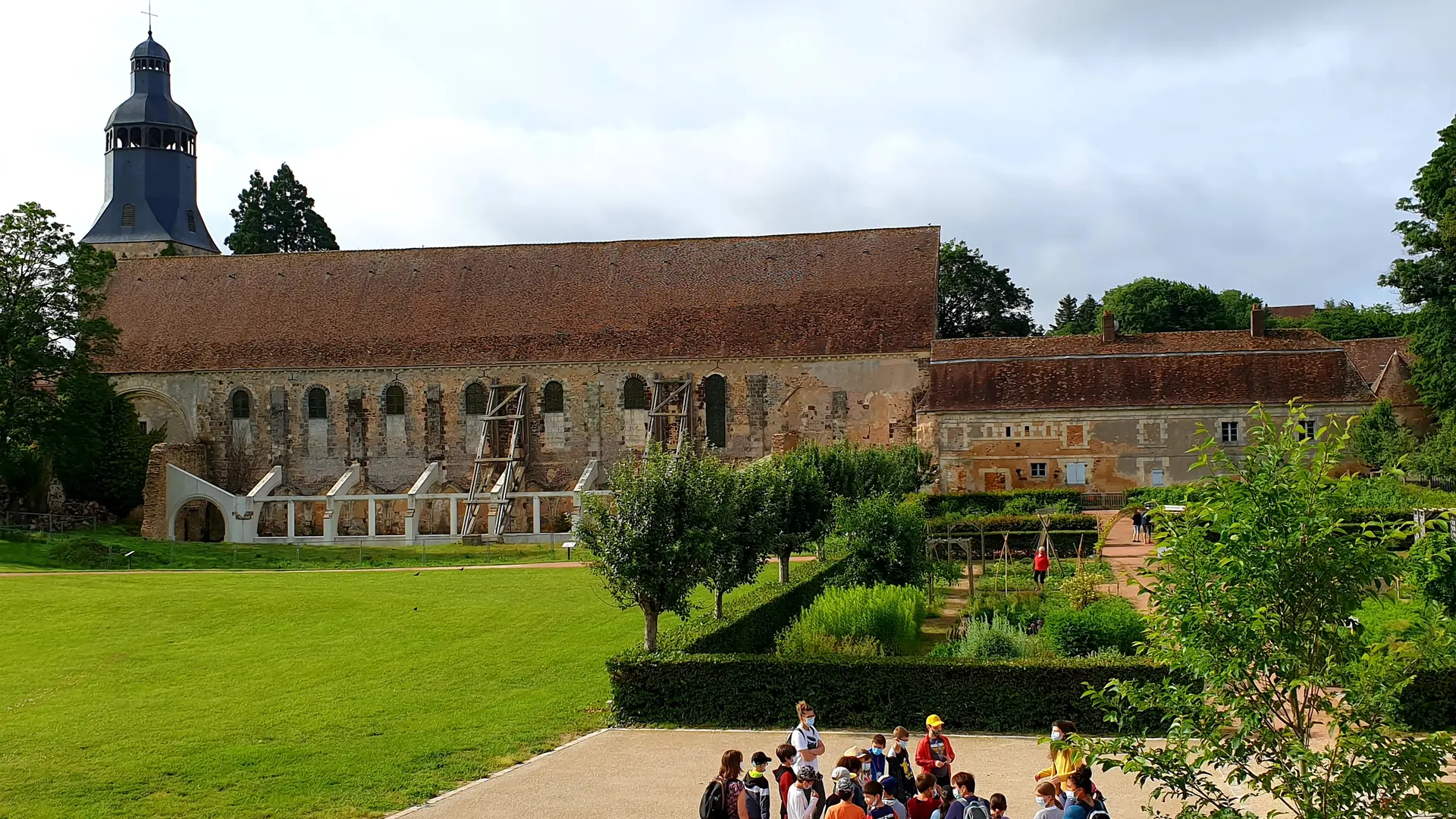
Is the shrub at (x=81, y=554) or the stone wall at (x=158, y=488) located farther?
the stone wall at (x=158, y=488)

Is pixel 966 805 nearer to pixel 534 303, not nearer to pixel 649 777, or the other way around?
pixel 649 777

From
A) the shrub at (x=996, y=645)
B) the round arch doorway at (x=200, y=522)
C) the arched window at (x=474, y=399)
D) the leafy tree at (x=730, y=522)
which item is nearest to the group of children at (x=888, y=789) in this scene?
the shrub at (x=996, y=645)

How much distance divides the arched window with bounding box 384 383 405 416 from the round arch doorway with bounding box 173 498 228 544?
6665 mm

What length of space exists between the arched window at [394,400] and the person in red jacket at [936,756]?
39.0m

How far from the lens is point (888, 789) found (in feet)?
36.0

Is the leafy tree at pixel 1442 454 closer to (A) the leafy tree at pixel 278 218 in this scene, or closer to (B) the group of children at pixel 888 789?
(B) the group of children at pixel 888 789

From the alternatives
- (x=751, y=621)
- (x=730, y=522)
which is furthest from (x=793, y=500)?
(x=751, y=621)

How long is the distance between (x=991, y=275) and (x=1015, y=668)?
172ft

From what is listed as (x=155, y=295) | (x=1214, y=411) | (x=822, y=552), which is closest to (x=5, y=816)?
(x=822, y=552)

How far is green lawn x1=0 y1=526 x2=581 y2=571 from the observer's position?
35.1 metres

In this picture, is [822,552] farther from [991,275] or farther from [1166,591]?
[991,275]

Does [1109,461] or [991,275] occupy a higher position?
[991,275]

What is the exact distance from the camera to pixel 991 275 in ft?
219

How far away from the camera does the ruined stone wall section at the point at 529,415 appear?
46000mm
